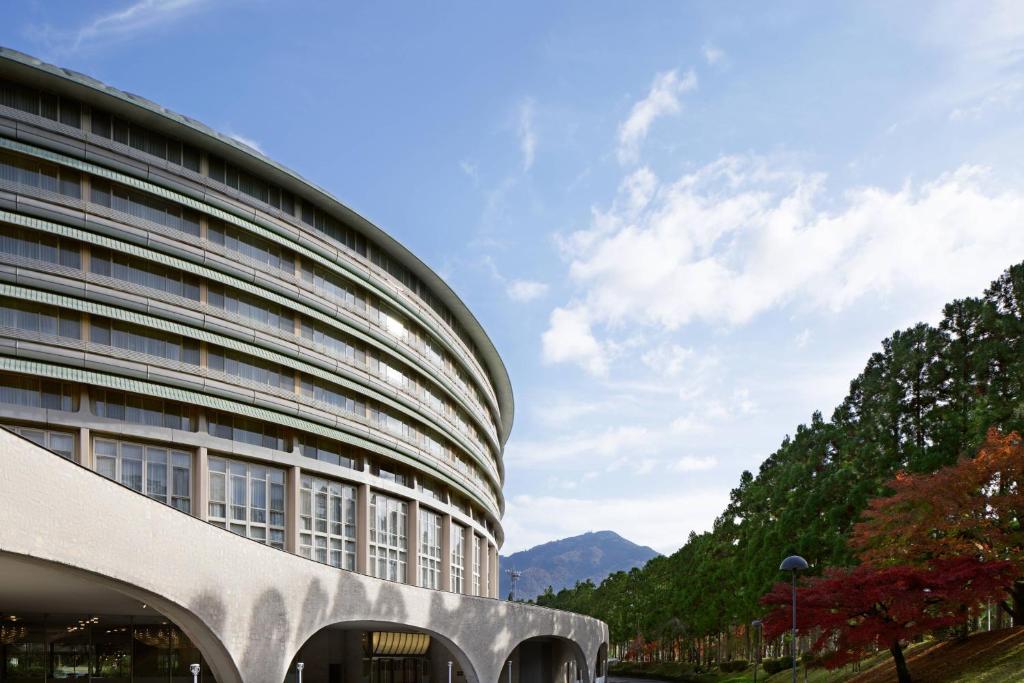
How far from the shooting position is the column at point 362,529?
48812 millimetres

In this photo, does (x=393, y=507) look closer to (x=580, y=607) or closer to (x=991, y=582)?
(x=991, y=582)

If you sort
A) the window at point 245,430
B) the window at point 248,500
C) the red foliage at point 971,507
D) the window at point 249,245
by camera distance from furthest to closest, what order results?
the window at point 249,245 < the window at point 245,430 < the window at point 248,500 < the red foliage at point 971,507

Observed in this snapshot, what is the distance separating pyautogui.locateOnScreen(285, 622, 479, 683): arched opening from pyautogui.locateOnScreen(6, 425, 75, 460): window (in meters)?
12.4

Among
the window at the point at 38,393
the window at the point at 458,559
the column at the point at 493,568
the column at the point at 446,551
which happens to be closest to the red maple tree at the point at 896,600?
the column at the point at 446,551

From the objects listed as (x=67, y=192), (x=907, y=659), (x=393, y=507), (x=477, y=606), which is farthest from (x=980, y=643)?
(x=67, y=192)

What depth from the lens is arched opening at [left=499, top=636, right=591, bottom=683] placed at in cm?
6119

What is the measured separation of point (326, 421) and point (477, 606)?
39.3 ft

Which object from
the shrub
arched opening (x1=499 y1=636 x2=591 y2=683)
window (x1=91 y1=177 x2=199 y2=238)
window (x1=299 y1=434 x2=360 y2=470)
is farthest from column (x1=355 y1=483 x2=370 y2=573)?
the shrub

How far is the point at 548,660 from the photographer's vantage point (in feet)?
208

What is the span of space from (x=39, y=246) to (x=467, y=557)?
3412 cm

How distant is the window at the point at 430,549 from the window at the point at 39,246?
24.3 metres

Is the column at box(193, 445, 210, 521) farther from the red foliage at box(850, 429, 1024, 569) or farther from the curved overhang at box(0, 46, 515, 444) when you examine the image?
the red foliage at box(850, 429, 1024, 569)

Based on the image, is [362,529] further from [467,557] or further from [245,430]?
[467,557]

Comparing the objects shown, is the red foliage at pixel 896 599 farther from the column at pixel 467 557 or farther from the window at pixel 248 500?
the column at pixel 467 557
